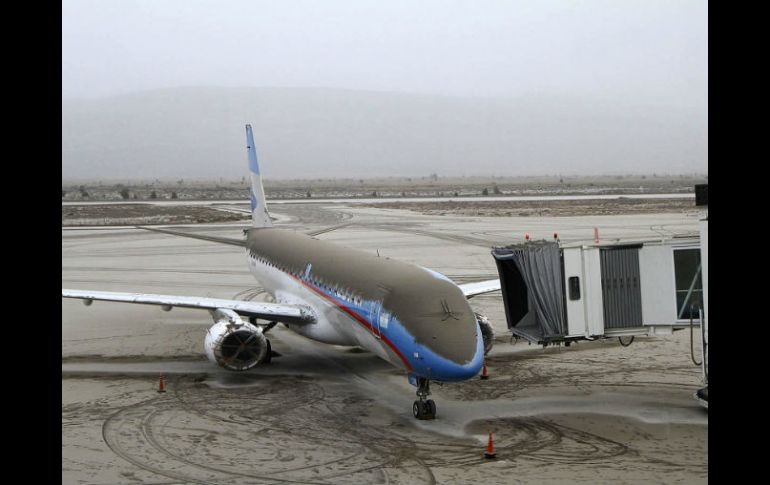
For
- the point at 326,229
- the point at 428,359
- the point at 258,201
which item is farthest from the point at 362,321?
the point at 326,229

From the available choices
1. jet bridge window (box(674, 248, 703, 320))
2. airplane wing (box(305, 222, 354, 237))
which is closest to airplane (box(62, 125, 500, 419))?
jet bridge window (box(674, 248, 703, 320))

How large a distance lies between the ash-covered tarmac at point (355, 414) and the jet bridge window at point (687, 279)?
8.88 ft

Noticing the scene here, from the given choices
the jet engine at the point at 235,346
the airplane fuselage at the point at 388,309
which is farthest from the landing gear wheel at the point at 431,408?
the jet engine at the point at 235,346

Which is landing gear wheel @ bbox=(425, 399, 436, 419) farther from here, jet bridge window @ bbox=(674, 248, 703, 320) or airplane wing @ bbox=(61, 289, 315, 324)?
jet bridge window @ bbox=(674, 248, 703, 320)

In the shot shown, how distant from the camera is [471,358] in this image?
17.9 m

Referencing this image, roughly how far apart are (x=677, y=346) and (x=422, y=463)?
15.1 metres

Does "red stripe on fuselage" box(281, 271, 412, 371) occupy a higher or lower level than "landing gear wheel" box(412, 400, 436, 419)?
higher

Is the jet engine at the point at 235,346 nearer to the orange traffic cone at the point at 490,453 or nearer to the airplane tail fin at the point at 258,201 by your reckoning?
the orange traffic cone at the point at 490,453

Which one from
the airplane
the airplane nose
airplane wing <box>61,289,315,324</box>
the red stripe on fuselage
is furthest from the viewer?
airplane wing <box>61,289,315,324</box>

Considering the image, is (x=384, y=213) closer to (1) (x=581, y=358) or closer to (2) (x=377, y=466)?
(1) (x=581, y=358)

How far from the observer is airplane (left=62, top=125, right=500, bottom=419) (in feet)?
60.4

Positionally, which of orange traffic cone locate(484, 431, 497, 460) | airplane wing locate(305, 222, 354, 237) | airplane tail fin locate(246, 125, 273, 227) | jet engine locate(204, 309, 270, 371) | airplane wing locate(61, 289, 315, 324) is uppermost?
airplane tail fin locate(246, 125, 273, 227)

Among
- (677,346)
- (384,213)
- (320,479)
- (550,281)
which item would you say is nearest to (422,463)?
(320,479)

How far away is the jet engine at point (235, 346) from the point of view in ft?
77.0
